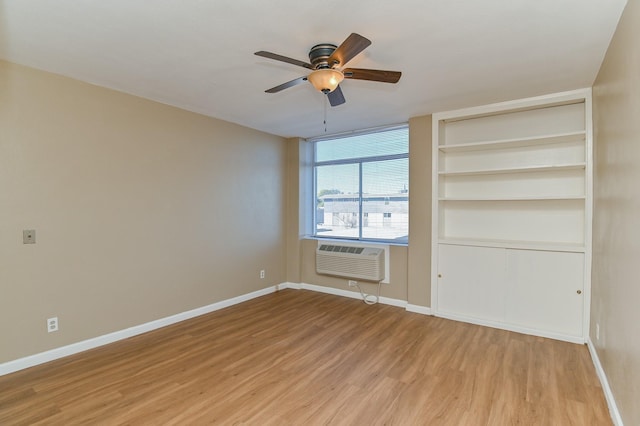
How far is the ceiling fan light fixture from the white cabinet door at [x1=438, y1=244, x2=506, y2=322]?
250 centimetres

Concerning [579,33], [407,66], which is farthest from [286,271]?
[579,33]

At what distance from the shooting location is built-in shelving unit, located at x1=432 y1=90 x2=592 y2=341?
3.15 metres

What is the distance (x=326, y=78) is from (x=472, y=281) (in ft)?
9.30

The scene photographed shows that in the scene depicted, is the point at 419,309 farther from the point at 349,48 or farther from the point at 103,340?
the point at 103,340

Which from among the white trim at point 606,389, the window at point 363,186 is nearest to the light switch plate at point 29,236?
the window at point 363,186

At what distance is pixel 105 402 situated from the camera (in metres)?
2.15

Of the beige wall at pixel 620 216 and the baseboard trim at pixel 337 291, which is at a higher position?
the beige wall at pixel 620 216

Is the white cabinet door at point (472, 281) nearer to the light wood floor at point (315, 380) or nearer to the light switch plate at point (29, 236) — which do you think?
the light wood floor at point (315, 380)

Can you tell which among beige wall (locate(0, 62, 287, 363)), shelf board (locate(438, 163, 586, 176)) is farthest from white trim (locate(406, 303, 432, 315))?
beige wall (locate(0, 62, 287, 363))

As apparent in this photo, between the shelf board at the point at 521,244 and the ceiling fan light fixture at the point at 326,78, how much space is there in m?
2.46

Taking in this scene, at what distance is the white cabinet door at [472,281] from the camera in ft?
11.4

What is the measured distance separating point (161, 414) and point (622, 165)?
3.31 m

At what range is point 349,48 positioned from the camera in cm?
183

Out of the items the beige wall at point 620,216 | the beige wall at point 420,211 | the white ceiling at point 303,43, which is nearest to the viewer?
the beige wall at point 620,216
